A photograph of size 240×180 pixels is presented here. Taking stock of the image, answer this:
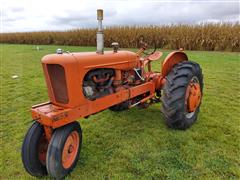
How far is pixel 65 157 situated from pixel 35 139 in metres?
0.36

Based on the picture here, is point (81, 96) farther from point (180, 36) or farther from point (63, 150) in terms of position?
point (180, 36)

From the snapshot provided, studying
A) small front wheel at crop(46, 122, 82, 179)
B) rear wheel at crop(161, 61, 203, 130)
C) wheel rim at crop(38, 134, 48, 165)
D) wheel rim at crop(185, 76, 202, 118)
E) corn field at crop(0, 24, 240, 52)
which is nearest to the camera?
small front wheel at crop(46, 122, 82, 179)

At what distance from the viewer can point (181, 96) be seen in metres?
2.99

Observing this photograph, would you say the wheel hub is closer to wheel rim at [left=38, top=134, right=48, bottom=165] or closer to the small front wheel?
the small front wheel

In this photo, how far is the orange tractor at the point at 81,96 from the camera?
2207mm

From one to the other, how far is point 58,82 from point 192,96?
1925 millimetres

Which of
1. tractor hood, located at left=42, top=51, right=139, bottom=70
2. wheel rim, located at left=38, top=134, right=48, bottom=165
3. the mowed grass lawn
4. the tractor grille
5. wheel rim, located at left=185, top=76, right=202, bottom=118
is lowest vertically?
the mowed grass lawn

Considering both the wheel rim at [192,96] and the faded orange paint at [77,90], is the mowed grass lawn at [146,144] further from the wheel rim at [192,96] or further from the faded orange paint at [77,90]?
the faded orange paint at [77,90]

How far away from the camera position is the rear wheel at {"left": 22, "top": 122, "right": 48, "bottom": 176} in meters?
2.24

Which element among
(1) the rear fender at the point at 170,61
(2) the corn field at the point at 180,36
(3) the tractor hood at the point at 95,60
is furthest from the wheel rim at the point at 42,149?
(2) the corn field at the point at 180,36

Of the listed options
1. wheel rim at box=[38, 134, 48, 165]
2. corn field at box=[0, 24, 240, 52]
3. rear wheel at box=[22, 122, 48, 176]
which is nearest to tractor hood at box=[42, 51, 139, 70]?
rear wheel at box=[22, 122, 48, 176]

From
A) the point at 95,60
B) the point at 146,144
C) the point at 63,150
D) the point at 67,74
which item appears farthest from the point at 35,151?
the point at 146,144

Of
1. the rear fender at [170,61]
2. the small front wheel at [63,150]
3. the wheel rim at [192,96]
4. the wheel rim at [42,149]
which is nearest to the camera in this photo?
the small front wheel at [63,150]

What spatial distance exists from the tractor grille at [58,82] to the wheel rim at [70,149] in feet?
1.27
